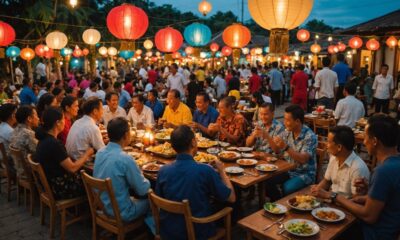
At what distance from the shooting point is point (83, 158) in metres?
4.55

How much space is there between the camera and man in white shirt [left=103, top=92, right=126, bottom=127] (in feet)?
23.3

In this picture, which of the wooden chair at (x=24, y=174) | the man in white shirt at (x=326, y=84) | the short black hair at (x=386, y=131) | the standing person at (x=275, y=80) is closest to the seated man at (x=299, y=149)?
the short black hair at (x=386, y=131)

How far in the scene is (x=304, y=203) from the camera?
10.6 ft

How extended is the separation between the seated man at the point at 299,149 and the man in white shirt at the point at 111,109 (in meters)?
3.99

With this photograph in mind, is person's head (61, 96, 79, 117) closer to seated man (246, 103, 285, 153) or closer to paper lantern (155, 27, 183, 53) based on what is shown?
paper lantern (155, 27, 183, 53)

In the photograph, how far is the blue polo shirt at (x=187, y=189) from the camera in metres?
3.12

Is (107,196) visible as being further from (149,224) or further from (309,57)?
(309,57)

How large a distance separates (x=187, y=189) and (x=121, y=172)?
930 millimetres

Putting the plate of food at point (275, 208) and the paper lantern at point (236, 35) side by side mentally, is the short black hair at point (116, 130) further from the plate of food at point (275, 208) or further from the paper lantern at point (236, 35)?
the paper lantern at point (236, 35)

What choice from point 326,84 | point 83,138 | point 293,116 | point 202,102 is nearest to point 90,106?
point 83,138

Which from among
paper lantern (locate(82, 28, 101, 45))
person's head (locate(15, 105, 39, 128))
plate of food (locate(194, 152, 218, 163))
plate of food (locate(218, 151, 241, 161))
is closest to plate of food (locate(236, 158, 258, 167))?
plate of food (locate(218, 151, 241, 161))

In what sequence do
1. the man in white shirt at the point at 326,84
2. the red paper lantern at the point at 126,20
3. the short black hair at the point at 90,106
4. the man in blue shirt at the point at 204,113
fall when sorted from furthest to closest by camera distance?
the man in white shirt at the point at 326,84 < the man in blue shirt at the point at 204,113 < the red paper lantern at the point at 126,20 < the short black hair at the point at 90,106

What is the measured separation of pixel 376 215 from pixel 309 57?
109 ft

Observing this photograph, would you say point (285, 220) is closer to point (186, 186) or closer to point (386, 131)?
point (186, 186)
